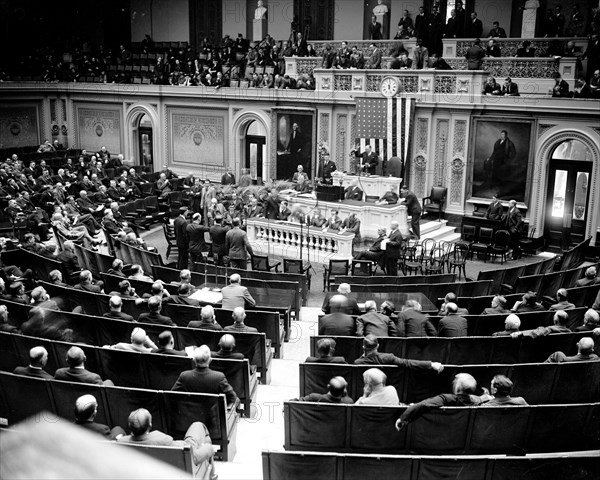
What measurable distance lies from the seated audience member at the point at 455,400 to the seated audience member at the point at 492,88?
52.1ft

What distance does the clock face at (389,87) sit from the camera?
72.2ft

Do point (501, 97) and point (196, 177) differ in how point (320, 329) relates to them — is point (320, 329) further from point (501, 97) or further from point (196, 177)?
point (196, 177)

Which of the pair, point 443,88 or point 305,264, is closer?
point 305,264

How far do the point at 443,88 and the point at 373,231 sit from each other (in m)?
5.95

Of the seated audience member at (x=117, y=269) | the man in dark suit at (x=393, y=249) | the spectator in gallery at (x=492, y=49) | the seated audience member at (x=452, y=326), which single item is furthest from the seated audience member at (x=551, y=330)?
the spectator in gallery at (x=492, y=49)

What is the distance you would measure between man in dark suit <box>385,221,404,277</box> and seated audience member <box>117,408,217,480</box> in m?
9.76

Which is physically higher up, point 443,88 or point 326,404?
point 443,88

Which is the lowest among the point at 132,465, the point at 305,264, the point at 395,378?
the point at 305,264

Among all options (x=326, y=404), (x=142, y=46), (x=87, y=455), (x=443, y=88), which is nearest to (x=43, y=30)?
(x=142, y=46)

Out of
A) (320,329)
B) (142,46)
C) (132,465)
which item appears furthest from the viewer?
(142,46)

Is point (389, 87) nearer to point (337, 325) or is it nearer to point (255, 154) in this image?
point (255, 154)

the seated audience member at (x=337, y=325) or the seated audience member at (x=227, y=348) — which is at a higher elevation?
the seated audience member at (x=227, y=348)

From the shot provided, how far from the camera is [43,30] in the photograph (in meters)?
36.6

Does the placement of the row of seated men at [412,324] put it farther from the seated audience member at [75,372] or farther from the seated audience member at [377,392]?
the seated audience member at [75,372]
